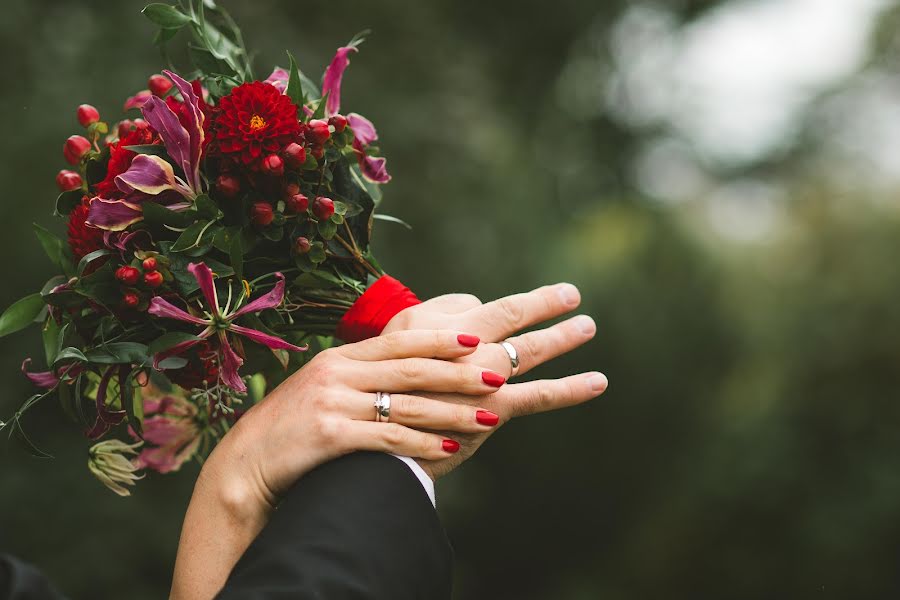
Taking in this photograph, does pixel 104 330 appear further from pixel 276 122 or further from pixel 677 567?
pixel 677 567

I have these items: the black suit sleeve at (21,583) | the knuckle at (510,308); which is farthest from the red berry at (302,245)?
the black suit sleeve at (21,583)

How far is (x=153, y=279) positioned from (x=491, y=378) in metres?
0.65

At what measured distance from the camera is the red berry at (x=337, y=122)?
1.63m

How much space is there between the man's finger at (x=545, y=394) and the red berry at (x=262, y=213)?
573mm

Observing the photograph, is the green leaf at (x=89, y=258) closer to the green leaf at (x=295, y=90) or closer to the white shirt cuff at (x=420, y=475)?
the green leaf at (x=295, y=90)

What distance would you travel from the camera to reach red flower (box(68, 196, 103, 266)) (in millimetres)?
1515

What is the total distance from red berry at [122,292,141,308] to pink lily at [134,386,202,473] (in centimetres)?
46

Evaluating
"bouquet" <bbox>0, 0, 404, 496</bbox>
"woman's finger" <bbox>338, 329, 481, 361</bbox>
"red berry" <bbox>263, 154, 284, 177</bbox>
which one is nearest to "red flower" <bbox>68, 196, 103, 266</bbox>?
"bouquet" <bbox>0, 0, 404, 496</bbox>

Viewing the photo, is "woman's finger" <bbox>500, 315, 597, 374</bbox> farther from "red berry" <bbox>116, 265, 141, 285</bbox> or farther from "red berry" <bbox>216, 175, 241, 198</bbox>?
"red berry" <bbox>116, 265, 141, 285</bbox>

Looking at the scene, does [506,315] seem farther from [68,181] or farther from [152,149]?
[68,181]

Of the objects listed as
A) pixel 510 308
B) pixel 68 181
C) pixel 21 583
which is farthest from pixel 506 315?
pixel 21 583

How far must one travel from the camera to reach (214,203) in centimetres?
150

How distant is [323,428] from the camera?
1.46 metres

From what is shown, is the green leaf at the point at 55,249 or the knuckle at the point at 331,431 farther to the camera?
the green leaf at the point at 55,249
